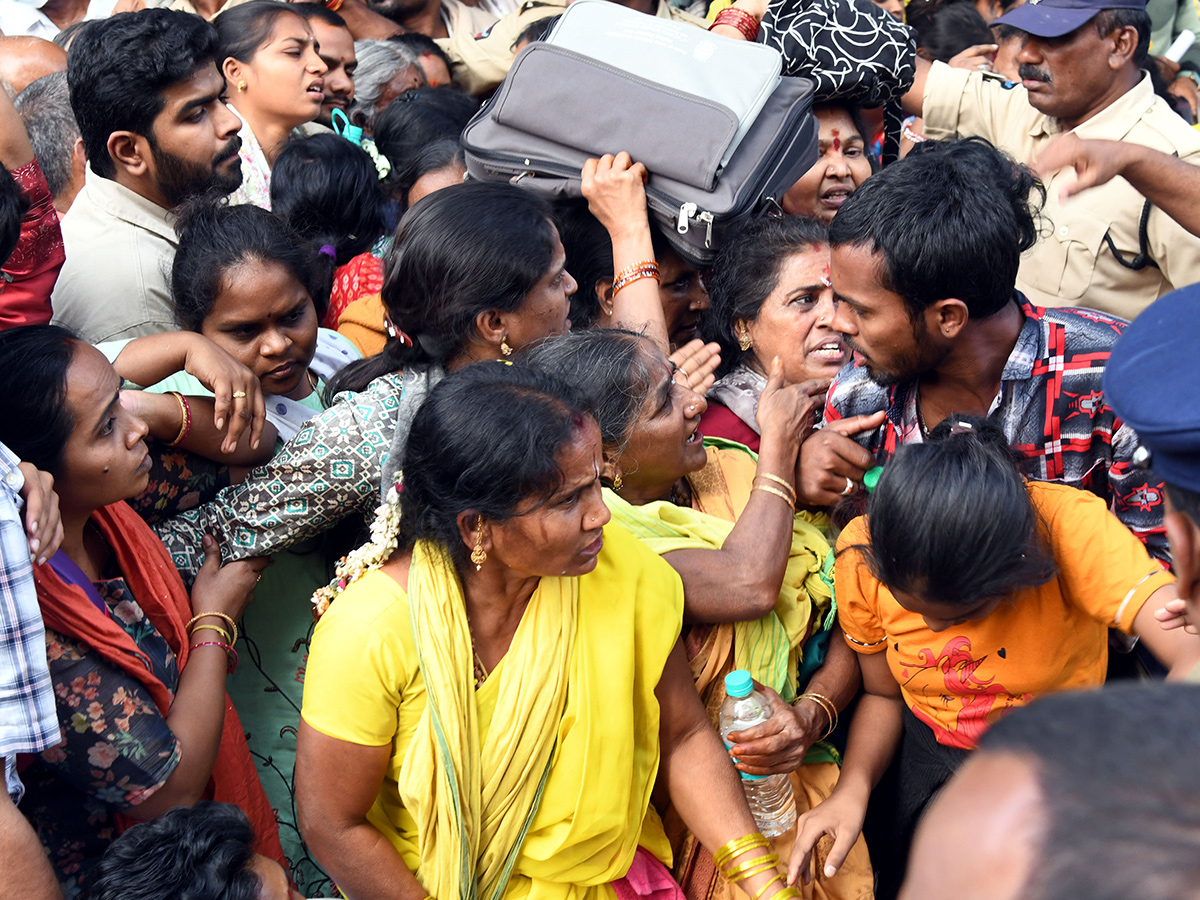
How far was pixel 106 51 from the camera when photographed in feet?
10.5

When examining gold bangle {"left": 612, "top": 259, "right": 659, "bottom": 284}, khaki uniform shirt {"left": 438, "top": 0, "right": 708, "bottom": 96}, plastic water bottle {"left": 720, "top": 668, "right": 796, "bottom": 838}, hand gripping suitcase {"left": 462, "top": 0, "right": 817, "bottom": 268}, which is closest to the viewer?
plastic water bottle {"left": 720, "top": 668, "right": 796, "bottom": 838}

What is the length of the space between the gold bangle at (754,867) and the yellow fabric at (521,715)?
8.5 inches

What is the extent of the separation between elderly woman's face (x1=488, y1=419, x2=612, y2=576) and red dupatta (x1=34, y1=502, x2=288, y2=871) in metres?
0.74

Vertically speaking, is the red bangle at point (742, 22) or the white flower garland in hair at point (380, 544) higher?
the red bangle at point (742, 22)

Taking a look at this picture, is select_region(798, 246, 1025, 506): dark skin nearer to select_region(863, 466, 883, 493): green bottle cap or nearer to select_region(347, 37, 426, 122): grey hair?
select_region(863, 466, 883, 493): green bottle cap

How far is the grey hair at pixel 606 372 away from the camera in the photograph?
101 inches

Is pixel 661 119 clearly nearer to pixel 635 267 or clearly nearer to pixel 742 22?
pixel 635 267

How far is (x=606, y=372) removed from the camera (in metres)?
2.59

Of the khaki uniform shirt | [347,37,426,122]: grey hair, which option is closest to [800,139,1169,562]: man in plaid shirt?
the khaki uniform shirt

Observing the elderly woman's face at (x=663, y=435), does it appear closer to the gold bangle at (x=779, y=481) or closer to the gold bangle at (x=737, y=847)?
the gold bangle at (x=779, y=481)

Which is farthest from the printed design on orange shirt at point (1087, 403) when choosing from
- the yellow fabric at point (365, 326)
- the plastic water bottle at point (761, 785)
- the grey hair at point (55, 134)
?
the grey hair at point (55, 134)

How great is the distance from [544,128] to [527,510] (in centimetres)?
150

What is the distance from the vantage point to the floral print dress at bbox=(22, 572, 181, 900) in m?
1.92

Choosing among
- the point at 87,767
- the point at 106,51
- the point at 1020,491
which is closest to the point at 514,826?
the point at 87,767
